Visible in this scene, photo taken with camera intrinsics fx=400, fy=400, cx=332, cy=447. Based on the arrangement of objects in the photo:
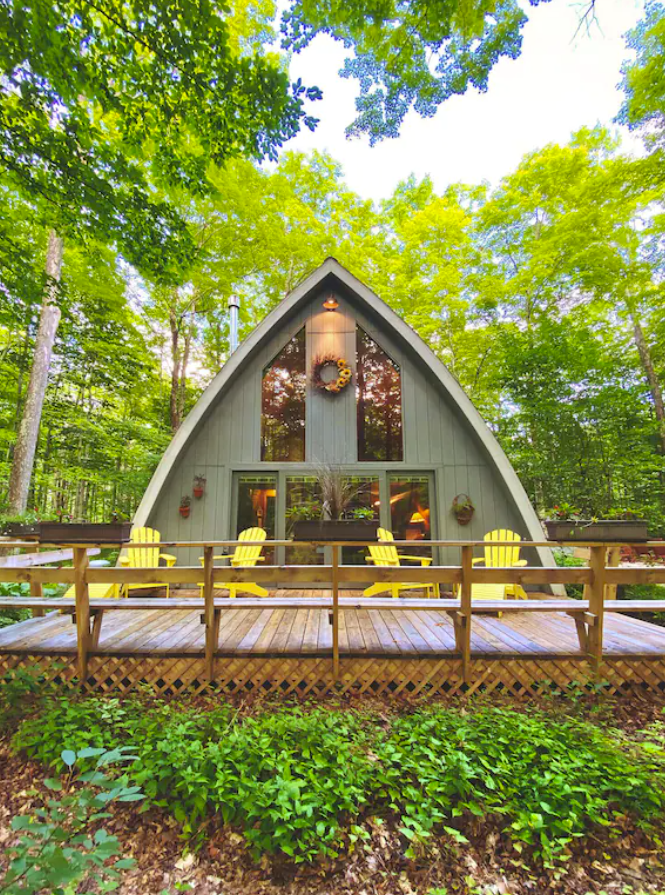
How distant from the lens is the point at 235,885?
5.80ft

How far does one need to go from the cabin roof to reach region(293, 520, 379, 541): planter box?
334 cm

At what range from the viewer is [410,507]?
234 inches

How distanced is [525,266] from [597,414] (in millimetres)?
5298

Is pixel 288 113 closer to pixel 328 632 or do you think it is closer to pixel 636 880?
pixel 328 632

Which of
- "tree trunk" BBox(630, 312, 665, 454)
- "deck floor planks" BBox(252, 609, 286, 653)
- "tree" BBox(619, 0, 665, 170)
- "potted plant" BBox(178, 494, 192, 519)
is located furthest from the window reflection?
"tree" BBox(619, 0, 665, 170)

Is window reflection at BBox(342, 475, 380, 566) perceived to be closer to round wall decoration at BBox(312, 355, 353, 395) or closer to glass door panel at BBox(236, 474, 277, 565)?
glass door panel at BBox(236, 474, 277, 565)

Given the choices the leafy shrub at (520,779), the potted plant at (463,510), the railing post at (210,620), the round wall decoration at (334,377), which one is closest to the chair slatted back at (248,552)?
the railing post at (210,620)

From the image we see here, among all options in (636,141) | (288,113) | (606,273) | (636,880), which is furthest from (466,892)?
(636,141)

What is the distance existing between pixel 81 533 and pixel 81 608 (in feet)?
1.85

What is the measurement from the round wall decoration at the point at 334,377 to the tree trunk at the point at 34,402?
4.51 meters

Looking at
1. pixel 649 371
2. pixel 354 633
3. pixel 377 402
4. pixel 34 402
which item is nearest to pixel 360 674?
pixel 354 633

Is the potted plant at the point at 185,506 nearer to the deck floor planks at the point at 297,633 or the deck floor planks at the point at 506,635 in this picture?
the deck floor planks at the point at 297,633

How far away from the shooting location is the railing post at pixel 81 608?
2.84 meters

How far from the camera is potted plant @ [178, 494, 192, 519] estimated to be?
5703 millimetres
